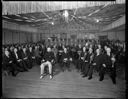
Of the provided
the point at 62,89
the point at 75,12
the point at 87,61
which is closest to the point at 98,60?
the point at 87,61

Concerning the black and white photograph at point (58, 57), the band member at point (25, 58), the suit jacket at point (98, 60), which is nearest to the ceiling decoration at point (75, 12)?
the black and white photograph at point (58, 57)

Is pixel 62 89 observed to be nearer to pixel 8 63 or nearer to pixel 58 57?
pixel 8 63

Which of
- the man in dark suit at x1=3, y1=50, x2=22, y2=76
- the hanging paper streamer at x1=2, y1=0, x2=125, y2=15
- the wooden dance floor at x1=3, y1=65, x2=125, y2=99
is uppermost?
the hanging paper streamer at x1=2, y1=0, x2=125, y2=15

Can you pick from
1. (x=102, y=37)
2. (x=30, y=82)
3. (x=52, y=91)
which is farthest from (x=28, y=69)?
(x=102, y=37)

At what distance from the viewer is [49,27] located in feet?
25.3

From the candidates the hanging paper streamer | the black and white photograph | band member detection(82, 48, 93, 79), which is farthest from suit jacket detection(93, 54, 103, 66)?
the hanging paper streamer

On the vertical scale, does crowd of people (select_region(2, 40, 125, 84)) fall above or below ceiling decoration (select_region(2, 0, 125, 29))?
below

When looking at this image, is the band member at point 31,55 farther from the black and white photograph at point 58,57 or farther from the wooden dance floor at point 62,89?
the wooden dance floor at point 62,89

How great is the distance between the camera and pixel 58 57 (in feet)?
22.7

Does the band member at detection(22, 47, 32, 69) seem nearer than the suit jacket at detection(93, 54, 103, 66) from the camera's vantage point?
No

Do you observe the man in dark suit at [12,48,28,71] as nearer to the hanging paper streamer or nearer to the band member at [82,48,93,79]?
the hanging paper streamer

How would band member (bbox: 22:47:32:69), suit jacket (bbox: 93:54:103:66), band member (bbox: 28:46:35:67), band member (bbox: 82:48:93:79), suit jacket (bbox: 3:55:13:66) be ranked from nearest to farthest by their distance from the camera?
1. suit jacket (bbox: 93:54:103:66)
2. suit jacket (bbox: 3:55:13:66)
3. band member (bbox: 82:48:93:79)
4. band member (bbox: 22:47:32:69)
5. band member (bbox: 28:46:35:67)

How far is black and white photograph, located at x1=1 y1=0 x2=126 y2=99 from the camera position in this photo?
3488 millimetres

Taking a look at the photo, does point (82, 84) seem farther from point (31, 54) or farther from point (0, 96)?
point (31, 54)
